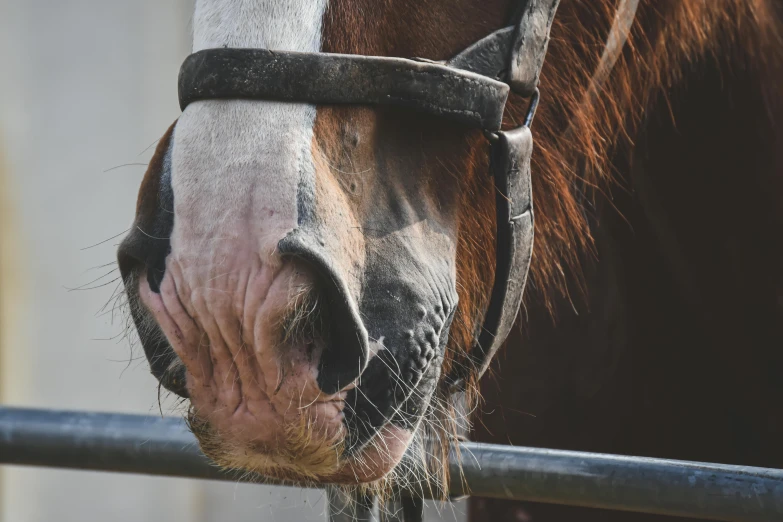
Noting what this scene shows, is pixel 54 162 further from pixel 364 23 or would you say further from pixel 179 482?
pixel 364 23

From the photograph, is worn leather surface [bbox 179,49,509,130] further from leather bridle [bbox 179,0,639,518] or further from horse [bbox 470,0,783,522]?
horse [bbox 470,0,783,522]

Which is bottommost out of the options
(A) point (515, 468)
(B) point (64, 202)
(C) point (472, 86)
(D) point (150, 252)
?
(B) point (64, 202)

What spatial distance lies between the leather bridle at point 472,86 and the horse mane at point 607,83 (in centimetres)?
5

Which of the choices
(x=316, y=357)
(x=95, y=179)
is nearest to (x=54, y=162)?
(x=95, y=179)

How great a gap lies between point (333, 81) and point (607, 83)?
1.38ft

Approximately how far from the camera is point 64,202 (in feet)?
8.28

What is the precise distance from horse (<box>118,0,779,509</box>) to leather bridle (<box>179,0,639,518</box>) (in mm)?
13

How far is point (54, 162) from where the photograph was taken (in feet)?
8.25

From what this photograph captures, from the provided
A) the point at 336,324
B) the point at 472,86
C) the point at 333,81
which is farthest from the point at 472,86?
the point at 336,324

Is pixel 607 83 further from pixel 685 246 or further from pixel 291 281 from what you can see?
pixel 291 281

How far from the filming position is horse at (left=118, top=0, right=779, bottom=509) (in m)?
0.63

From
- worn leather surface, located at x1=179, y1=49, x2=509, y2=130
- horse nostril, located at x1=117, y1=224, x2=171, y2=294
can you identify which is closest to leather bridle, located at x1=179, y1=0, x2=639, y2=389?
worn leather surface, located at x1=179, y1=49, x2=509, y2=130

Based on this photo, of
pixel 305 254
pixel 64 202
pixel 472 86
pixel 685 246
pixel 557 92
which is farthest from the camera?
pixel 64 202

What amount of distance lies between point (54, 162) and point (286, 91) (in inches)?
81.5
